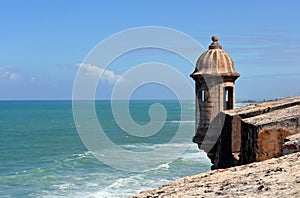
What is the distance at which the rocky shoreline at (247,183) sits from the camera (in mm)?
2254

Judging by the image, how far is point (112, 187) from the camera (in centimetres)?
2464

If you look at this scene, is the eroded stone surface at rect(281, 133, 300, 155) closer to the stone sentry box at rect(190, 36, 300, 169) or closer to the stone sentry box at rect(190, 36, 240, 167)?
the stone sentry box at rect(190, 36, 300, 169)

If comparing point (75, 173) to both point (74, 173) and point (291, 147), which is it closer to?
point (74, 173)

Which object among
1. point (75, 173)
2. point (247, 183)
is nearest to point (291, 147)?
point (247, 183)

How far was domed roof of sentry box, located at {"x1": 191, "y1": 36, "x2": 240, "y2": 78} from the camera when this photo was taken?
10938 mm

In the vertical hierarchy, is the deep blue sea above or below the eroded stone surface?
below

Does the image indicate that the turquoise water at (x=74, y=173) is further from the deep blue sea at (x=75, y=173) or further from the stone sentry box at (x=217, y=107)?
the stone sentry box at (x=217, y=107)

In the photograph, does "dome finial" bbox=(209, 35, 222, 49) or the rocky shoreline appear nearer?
the rocky shoreline

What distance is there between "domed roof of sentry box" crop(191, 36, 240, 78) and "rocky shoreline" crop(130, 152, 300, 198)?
312 inches

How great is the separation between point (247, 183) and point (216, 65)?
8.62m

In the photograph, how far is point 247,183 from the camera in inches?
97.8

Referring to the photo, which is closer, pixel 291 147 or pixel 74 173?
pixel 291 147

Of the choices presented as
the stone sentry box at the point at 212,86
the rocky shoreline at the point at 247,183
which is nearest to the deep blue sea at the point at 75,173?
the stone sentry box at the point at 212,86

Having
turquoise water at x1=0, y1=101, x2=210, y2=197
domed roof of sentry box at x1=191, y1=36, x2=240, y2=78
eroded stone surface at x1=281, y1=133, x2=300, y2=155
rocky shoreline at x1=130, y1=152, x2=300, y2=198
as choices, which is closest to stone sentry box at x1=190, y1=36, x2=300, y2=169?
domed roof of sentry box at x1=191, y1=36, x2=240, y2=78
